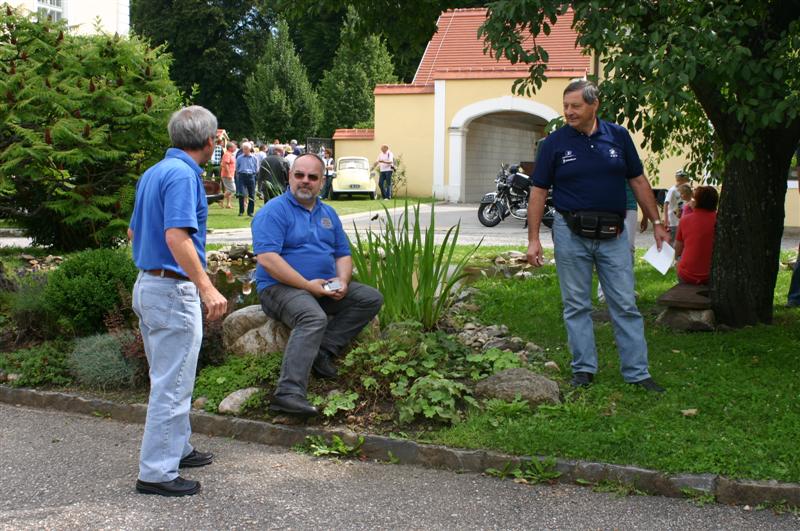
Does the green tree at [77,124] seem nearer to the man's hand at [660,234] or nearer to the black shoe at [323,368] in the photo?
the black shoe at [323,368]

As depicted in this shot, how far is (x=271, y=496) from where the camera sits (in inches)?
191

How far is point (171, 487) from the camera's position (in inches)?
190

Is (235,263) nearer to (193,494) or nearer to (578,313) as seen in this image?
(578,313)

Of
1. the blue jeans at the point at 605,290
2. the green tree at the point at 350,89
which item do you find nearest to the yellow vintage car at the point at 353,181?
the green tree at the point at 350,89

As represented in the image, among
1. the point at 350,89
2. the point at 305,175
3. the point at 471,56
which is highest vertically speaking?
the point at 471,56

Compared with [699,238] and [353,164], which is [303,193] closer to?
[699,238]

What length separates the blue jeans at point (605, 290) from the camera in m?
6.27

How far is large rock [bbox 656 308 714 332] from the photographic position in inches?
317

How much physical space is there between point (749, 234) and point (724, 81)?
1.51 metres

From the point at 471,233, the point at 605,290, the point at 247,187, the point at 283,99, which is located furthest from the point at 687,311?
the point at 283,99

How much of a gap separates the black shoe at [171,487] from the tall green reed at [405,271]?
8.73ft

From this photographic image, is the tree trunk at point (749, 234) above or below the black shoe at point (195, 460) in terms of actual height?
above

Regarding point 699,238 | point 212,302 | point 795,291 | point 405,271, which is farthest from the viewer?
point 795,291

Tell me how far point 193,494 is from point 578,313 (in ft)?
8.90
